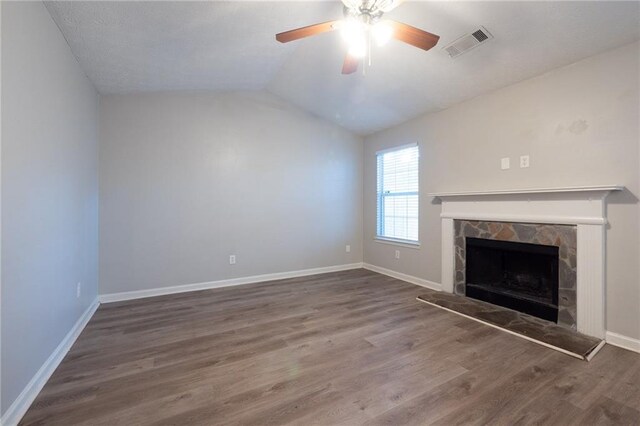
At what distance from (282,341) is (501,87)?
3.40 meters

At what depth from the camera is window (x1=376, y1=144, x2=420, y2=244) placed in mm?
4129

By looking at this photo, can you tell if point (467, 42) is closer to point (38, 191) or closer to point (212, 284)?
point (38, 191)

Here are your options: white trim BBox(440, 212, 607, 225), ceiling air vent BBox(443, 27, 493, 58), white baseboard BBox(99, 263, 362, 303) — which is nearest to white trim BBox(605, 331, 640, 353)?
white trim BBox(440, 212, 607, 225)

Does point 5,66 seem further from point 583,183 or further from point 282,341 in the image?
point 583,183

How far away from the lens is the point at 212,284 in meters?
3.84

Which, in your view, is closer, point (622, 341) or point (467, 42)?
point (622, 341)

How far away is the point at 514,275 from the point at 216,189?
3.87 metres

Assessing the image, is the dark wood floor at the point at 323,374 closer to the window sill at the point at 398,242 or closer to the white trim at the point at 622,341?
the white trim at the point at 622,341

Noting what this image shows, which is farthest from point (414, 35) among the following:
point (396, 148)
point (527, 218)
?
point (396, 148)

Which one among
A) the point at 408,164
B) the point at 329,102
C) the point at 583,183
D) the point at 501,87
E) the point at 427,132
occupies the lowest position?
the point at 583,183

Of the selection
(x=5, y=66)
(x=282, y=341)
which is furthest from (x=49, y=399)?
(x=5, y=66)

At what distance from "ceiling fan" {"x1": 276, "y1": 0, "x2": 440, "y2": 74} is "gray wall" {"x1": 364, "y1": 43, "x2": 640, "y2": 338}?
1.57m

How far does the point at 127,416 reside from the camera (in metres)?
1.48

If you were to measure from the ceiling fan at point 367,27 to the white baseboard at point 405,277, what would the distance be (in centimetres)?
289
